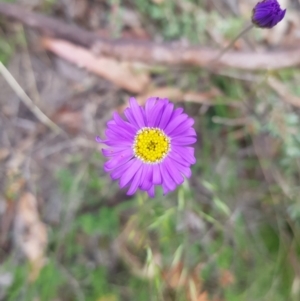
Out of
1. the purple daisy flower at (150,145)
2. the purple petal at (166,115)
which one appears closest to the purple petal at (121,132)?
the purple daisy flower at (150,145)

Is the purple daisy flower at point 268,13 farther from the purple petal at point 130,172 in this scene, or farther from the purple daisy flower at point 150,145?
the purple petal at point 130,172

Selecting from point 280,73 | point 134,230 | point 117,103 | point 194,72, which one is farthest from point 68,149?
point 280,73

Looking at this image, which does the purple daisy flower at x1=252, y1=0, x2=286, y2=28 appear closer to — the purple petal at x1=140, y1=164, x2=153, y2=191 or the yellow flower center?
the yellow flower center

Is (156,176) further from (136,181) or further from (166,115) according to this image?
(166,115)

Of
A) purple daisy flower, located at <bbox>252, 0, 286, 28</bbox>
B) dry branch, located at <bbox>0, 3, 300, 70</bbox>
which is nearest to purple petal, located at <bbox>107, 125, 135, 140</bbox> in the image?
purple daisy flower, located at <bbox>252, 0, 286, 28</bbox>

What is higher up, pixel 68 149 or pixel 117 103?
pixel 117 103

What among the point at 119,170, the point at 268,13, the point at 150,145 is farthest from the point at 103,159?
the point at 268,13

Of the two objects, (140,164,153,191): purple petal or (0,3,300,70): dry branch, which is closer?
(140,164,153,191): purple petal

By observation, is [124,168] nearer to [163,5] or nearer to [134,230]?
[134,230]
